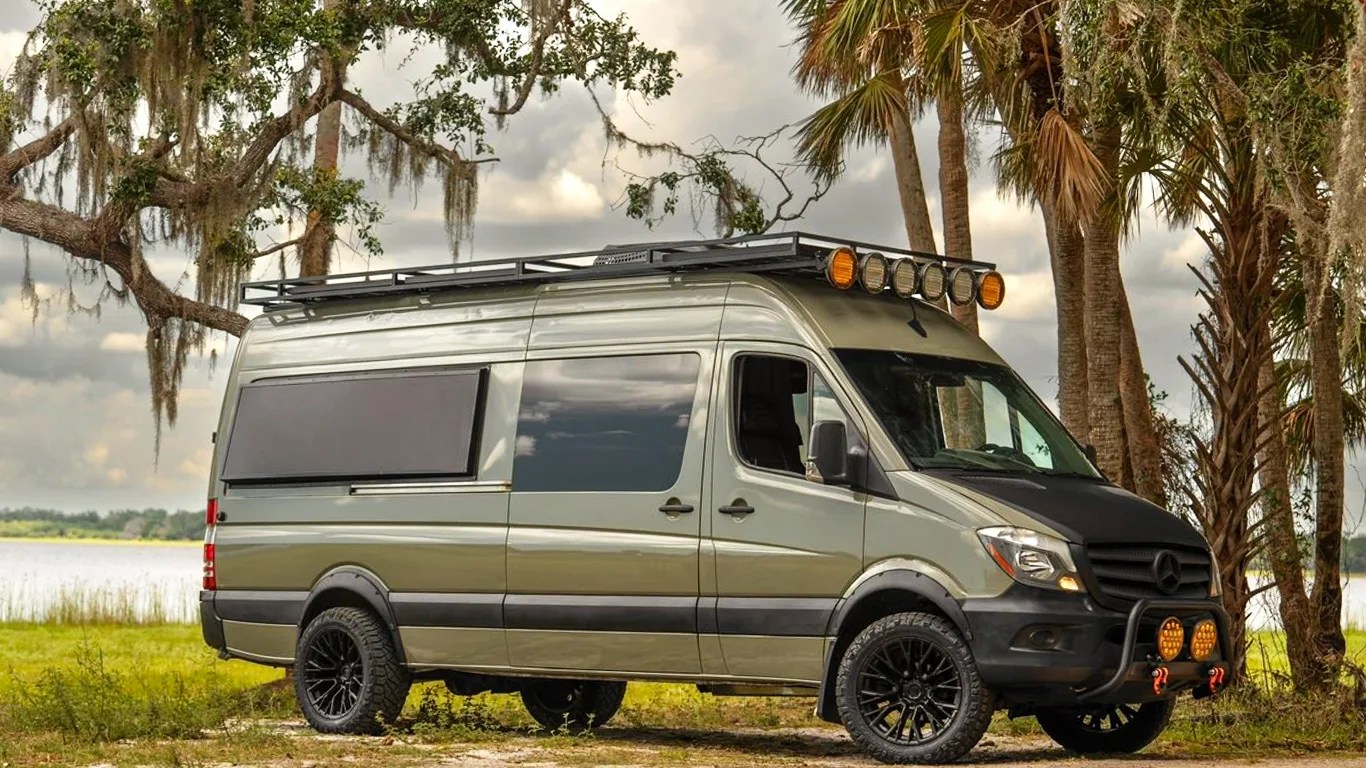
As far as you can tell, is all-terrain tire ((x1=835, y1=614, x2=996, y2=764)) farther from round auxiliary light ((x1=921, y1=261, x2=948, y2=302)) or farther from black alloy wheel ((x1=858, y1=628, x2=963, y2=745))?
round auxiliary light ((x1=921, y1=261, x2=948, y2=302))

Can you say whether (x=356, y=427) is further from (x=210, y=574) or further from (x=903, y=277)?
(x=903, y=277)

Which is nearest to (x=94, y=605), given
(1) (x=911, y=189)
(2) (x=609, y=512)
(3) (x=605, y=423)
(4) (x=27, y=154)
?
(4) (x=27, y=154)

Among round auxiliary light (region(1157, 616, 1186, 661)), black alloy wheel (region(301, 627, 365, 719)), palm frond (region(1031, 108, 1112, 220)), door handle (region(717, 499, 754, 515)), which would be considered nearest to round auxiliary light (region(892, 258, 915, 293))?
door handle (region(717, 499, 754, 515))

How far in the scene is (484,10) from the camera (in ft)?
59.0

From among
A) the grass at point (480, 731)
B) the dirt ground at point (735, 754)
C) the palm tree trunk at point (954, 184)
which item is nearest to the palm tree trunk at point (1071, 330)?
the palm tree trunk at point (954, 184)

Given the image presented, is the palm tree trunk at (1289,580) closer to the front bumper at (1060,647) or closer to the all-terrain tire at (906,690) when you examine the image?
the front bumper at (1060,647)

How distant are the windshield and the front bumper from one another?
940 mm

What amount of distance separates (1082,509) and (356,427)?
5037 millimetres

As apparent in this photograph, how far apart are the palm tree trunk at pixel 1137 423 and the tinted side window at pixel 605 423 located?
247 inches

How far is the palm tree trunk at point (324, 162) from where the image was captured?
17.7 meters

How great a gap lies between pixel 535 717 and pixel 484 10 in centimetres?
775

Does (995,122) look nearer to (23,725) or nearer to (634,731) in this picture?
(634,731)

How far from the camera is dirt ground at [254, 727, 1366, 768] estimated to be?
1004cm

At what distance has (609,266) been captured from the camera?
37.6 ft
